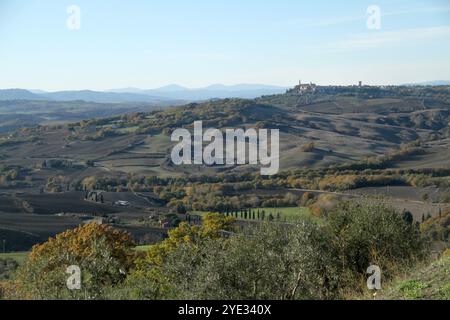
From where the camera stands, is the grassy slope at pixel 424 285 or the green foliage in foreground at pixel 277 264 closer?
the grassy slope at pixel 424 285

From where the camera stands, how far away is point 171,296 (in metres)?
11.9

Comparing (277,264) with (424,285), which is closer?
(424,285)

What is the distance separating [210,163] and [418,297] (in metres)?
88.4

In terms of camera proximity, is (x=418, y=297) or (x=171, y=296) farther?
(x=171, y=296)

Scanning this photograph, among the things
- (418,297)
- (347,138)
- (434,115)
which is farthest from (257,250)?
(434,115)

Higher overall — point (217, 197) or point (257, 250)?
point (257, 250)

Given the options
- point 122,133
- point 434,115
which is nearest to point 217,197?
point 122,133

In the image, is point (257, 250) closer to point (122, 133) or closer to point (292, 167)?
point (292, 167)

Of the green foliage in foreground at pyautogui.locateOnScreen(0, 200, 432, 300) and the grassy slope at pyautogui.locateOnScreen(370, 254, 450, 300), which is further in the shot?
the green foliage in foreground at pyautogui.locateOnScreen(0, 200, 432, 300)

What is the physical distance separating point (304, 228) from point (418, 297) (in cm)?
449

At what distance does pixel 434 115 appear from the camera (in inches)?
5827
